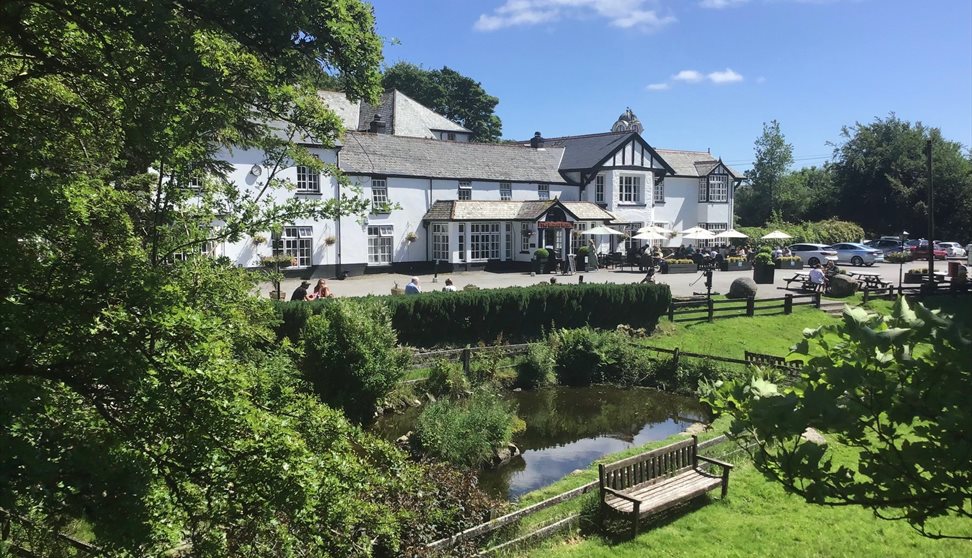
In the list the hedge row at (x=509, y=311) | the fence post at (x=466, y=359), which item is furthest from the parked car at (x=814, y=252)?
the fence post at (x=466, y=359)

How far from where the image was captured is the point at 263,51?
6266 millimetres

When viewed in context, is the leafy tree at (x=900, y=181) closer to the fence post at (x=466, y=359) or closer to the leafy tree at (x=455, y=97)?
the leafy tree at (x=455, y=97)

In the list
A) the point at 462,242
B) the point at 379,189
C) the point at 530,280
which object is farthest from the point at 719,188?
the point at 379,189

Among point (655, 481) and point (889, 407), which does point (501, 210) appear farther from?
point (889, 407)

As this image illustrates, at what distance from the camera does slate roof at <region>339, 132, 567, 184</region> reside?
34781 mm

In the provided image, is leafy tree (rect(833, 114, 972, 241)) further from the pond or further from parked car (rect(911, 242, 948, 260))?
the pond

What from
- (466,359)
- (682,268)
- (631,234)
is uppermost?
(631,234)

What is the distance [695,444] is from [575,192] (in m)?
34.5

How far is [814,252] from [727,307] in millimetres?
20787

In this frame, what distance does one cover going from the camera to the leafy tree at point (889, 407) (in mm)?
2672

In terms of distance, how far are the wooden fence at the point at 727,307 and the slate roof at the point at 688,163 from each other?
78.0ft

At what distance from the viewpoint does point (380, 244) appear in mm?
35125

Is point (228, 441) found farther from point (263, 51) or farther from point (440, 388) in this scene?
point (440, 388)

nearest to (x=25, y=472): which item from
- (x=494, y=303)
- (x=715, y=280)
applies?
(x=494, y=303)
